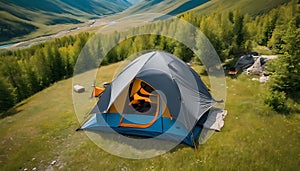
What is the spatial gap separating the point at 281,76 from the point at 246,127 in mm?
4675

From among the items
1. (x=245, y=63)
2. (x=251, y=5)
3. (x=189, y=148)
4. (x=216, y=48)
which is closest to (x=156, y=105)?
(x=189, y=148)

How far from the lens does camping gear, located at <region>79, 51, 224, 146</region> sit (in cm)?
1018

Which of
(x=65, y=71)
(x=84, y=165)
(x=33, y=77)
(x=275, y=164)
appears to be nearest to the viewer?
(x=275, y=164)

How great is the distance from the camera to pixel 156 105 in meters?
11.6

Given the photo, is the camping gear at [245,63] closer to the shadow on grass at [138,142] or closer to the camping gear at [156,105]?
the camping gear at [156,105]

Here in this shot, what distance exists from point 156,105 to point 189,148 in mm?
3214

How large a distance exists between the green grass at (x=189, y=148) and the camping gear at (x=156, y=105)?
1051 millimetres

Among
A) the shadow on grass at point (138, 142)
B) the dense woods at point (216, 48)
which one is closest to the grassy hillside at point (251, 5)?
the dense woods at point (216, 48)

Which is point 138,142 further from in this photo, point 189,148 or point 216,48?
point 216,48

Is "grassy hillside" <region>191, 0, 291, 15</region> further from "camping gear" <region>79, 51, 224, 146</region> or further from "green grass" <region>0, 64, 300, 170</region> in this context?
"camping gear" <region>79, 51, 224, 146</region>

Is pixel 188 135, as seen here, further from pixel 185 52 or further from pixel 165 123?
pixel 185 52

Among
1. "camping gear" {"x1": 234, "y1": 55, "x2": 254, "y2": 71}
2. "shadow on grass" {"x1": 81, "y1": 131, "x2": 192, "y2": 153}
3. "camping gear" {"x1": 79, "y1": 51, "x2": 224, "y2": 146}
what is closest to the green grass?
"shadow on grass" {"x1": 81, "y1": 131, "x2": 192, "y2": 153}

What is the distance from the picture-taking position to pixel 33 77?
2977 cm

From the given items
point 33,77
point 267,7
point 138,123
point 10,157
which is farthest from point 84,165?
point 267,7
